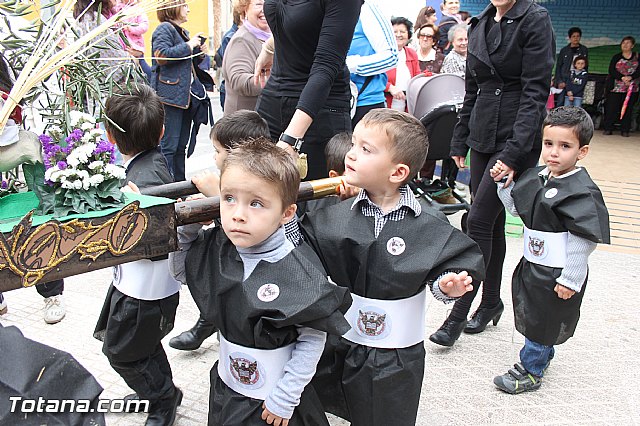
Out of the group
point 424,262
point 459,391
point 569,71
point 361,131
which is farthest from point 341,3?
point 569,71

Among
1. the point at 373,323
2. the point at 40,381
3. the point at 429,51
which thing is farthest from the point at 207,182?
the point at 429,51

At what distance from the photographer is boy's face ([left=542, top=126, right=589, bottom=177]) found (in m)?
2.73

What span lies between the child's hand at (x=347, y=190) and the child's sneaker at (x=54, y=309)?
208 centimetres

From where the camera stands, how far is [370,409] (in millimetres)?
2059

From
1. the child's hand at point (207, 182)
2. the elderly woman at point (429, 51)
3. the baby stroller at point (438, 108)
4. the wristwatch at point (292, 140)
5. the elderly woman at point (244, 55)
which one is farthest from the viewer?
the elderly woman at point (429, 51)

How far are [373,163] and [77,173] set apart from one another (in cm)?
96

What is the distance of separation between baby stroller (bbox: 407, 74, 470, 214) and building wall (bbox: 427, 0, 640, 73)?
29.9 ft

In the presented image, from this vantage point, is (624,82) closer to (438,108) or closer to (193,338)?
(438,108)

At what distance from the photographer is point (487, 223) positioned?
3164mm

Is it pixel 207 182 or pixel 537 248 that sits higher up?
pixel 207 182

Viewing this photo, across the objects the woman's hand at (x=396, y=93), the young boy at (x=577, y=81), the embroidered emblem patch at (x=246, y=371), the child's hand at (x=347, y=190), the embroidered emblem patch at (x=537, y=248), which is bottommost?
the young boy at (x=577, y=81)

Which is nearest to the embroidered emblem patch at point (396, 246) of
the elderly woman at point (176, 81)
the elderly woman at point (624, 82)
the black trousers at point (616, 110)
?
the elderly woman at point (176, 81)

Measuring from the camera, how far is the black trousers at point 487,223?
3.13 m

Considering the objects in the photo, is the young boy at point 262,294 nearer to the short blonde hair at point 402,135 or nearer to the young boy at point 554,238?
the short blonde hair at point 402,135
